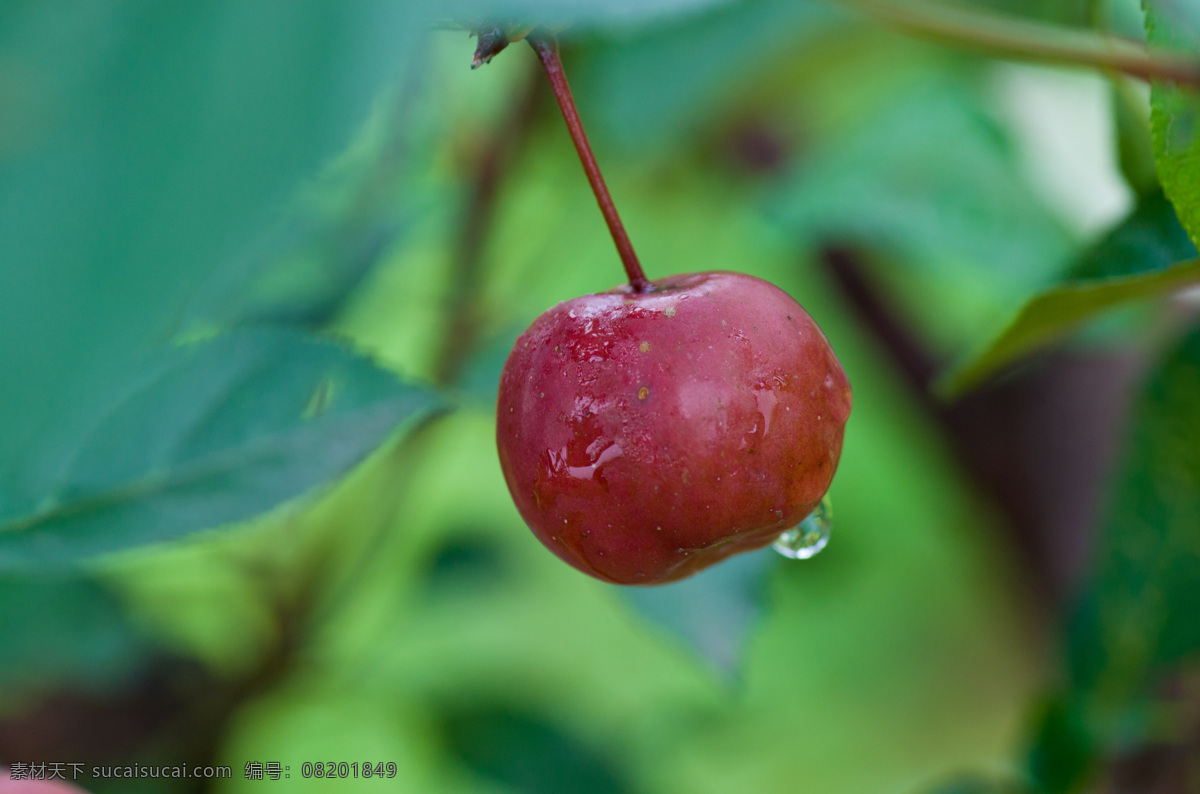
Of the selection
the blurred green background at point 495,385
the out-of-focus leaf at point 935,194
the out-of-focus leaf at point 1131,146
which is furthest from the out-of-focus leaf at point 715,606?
the out-of-focus leaf at point 935,194

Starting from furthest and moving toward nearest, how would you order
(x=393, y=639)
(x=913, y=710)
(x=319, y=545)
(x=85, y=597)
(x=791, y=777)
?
1. (x=913, y=710)
2. (x=791, y=777)
3. (x=393, y=639)
4. (x=319, y=545)
5. (x=85, y=597)

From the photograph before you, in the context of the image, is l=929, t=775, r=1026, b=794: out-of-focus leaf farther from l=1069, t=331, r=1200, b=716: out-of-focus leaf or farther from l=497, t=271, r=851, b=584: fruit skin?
l=497, t=271, r=851, b=584: fruit skin

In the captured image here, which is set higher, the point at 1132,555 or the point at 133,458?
the point at 133,458

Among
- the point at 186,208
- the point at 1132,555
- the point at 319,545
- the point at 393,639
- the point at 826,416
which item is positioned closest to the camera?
the point at 186,208

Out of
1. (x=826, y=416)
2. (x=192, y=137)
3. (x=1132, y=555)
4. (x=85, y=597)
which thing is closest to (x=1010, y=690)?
(x=1132, y=555)

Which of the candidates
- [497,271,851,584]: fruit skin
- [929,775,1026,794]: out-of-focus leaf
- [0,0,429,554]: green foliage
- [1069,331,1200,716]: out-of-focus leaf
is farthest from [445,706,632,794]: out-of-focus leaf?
[0,0,429,554]: green foliage

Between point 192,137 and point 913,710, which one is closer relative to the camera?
point 192,137

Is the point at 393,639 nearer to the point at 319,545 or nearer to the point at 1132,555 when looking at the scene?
the point at 319,545
